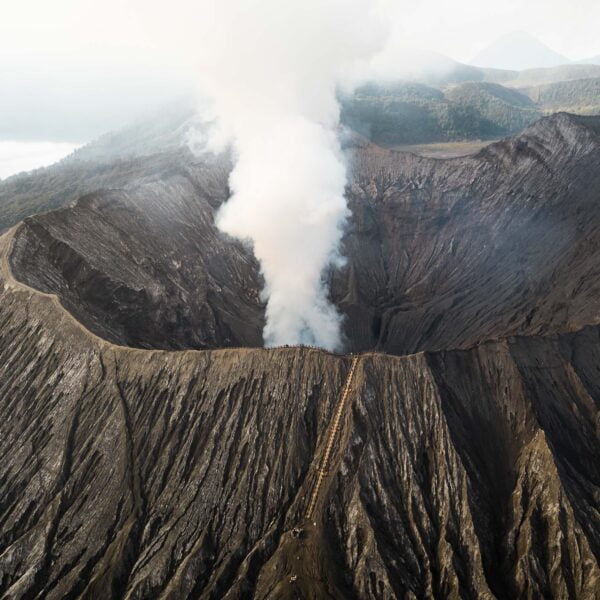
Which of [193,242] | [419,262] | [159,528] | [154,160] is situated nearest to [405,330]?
[419,262]

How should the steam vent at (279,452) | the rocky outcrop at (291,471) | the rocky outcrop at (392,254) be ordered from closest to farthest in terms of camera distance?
the rocky outcrop at (291,471)
the steam vent at (279,452)
the rocky outcrop at (392,254)

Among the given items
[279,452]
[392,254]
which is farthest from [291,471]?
[392,254]

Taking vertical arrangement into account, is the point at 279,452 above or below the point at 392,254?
below

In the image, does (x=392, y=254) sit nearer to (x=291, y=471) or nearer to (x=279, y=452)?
(x=279, y=452)

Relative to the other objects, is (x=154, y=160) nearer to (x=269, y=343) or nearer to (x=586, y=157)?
(x=269, y=343)

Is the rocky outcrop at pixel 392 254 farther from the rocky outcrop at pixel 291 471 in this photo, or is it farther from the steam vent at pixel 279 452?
the rocky outcrop at pixel 291 471

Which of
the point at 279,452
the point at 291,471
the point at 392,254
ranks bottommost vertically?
the point at 291,471

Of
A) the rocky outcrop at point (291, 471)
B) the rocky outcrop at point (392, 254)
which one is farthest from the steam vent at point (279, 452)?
the rocky outcrop at point (392, 254)

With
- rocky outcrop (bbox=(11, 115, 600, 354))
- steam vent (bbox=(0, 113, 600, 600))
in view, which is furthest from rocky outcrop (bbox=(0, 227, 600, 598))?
rocky outcrop (bbox=(11, 115, 600, 354))

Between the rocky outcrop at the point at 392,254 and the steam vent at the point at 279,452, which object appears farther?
the rocky outcrop at the point at 392,254

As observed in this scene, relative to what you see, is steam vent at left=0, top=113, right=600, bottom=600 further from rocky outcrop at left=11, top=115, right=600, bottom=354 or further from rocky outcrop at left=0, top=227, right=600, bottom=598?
rocky outcrop at left=11, top=115, right=600, bottom=354

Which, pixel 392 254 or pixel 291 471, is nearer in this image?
pixel 291 471
